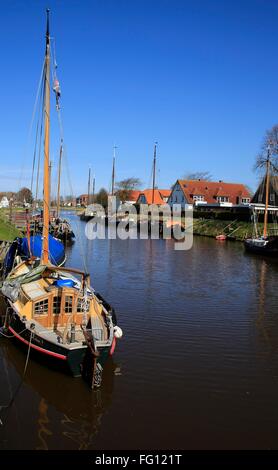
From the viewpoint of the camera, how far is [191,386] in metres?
12.3

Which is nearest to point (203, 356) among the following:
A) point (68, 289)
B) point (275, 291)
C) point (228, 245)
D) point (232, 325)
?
point (232, 325)

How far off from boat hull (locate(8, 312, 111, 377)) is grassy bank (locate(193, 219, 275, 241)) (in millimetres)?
43732

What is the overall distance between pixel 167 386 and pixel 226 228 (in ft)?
166

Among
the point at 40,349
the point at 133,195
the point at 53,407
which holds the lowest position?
the point at 53,407

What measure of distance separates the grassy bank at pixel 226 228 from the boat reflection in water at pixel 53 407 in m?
44.0

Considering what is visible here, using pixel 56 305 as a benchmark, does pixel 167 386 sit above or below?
below

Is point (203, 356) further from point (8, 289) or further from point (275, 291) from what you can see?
point (275, 291)

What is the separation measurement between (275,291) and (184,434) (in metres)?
17.8

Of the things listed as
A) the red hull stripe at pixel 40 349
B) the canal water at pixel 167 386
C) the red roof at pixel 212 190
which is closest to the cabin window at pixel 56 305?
the red hull stripe at pixel 40 349

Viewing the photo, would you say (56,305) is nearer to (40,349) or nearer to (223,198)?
(40,349)

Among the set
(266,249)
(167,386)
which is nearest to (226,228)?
(266,249)

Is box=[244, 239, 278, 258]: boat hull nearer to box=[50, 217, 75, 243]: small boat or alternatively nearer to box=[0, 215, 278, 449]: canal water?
box=[0, 215, 278, 449]: canal water

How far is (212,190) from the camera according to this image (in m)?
95.9

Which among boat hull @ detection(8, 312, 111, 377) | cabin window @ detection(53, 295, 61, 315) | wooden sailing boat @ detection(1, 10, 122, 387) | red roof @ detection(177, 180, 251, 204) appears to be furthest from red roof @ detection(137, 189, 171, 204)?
boat hull @ detection(8, 312, 111, 377)
